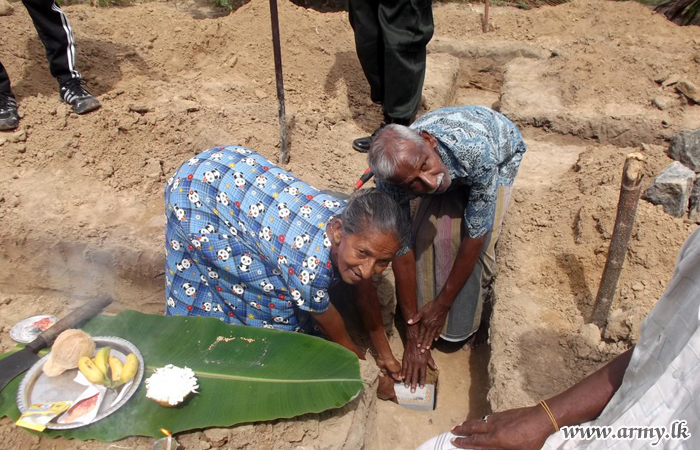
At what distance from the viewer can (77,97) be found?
13.4 feet

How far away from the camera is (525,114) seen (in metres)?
4.61

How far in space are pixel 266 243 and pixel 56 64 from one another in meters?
3.03

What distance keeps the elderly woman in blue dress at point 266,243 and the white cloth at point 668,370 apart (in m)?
0.89

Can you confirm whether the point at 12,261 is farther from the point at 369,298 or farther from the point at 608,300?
the point at 608,300

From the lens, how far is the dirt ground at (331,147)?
2.79m

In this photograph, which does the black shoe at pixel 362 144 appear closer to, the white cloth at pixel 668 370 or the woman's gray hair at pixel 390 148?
the woman's gray hair at pixel 390 148

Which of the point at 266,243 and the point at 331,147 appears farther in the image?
the point at 331,147

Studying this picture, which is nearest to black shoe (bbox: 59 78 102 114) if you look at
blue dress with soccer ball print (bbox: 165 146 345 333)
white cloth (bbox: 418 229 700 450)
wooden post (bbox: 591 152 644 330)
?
blue dress with soccer ball print (bbox: 165 146 345 333)

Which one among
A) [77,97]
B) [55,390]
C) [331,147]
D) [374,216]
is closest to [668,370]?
[374,216]

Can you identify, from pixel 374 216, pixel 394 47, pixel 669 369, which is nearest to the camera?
pixel 669 369

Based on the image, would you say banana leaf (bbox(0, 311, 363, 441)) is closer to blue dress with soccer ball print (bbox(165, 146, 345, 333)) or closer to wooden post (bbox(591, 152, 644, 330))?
blue dress with soccer ball print (bbox(165, 146, 345, 333))

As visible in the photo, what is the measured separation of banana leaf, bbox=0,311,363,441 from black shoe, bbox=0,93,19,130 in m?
2.16

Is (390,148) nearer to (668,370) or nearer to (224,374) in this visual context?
(224,374)

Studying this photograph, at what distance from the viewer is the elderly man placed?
7.34 feet
